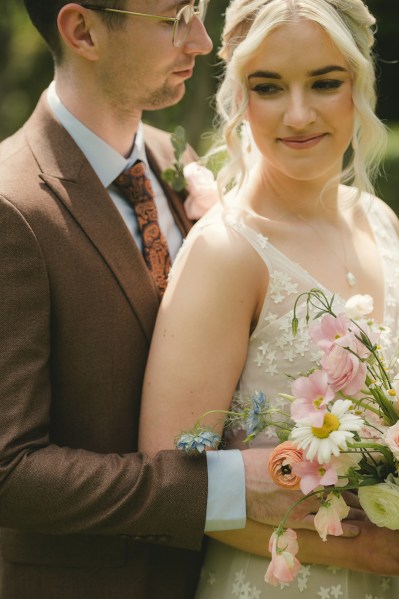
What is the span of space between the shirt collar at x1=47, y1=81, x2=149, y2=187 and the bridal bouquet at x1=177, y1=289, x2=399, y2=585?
44.0 inches

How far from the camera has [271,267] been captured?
2.79 meters

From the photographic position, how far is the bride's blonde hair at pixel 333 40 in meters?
2.76

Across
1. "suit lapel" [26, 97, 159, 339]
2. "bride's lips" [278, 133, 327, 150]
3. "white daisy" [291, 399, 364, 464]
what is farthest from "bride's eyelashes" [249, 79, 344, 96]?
"white daisy" [291, 399, 364, 464]

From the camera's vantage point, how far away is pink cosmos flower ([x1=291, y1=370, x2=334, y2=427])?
80.3 inches

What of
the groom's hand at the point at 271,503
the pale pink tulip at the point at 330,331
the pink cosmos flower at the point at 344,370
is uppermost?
the pale pink tulip at the point at 330,331

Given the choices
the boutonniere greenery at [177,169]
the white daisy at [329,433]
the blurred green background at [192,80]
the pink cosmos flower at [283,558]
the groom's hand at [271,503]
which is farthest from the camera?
the blurred green background at [192,80]

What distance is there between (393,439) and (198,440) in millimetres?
544

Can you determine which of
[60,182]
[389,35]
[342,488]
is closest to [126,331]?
[60,182]

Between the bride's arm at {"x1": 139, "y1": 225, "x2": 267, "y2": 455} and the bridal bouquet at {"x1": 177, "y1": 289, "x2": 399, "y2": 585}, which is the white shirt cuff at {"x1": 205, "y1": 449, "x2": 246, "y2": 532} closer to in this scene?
the bride's arm at {"x1": 139, "y1": 225, "x2": 267, "y2": 455}

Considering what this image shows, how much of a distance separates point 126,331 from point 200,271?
31 centimetres

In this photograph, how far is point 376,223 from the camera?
11.0 ft

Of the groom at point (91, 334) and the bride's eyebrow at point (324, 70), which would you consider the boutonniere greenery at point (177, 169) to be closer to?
the groom at point (91, 334)

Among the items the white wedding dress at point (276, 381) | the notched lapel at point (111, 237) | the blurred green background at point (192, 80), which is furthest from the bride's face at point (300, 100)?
the blurred green background at point (192, 80)

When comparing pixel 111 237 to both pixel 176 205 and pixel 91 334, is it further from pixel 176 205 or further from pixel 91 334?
pixel 176 205
